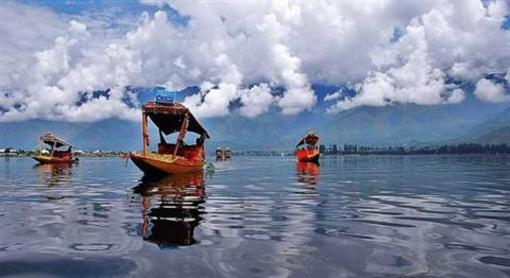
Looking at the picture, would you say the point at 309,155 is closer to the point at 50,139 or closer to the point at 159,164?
the point at 50,139

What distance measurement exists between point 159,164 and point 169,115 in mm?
5629

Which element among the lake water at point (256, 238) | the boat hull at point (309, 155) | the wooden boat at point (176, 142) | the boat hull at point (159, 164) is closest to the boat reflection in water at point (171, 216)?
the lake water at point (256, 238)

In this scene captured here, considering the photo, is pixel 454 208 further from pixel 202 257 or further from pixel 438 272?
pixel 202 257

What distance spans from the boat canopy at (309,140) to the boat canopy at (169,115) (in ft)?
120

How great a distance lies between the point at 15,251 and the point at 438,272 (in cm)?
866

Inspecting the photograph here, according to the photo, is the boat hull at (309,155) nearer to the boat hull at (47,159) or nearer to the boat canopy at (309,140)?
the boat canopy at (309,140)

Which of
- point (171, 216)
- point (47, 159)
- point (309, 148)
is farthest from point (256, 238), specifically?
point (47, 159)

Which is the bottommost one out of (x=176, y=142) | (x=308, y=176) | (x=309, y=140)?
(x=308, y=176)

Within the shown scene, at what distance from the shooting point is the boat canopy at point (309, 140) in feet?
286

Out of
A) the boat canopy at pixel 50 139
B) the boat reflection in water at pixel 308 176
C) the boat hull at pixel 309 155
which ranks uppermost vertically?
the boat canopy at pixel 50 139

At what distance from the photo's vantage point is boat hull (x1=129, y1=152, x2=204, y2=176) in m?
39.2

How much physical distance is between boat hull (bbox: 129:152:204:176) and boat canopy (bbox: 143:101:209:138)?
3.75 m

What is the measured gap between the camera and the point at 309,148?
3497 inches

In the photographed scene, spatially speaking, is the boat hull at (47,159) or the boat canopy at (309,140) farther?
the boat hull at (47,159)
